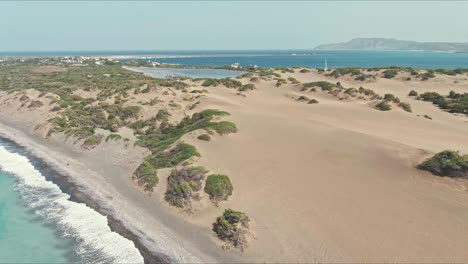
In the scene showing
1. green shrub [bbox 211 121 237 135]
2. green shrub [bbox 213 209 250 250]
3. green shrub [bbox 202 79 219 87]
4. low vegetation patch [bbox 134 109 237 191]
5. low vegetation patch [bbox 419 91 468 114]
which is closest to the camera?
green shrub [bbox 213 209 250 250]

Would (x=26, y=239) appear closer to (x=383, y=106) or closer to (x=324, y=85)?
(x=383, y=106)

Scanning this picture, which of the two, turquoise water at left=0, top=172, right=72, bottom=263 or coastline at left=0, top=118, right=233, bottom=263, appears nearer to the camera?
coastline at left=0, top=118, right=233, bottom=263

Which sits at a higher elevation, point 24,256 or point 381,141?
point 381,141

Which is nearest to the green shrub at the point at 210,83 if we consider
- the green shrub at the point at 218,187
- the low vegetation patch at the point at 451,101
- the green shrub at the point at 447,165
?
the low vegetation patch at the point at 451,101

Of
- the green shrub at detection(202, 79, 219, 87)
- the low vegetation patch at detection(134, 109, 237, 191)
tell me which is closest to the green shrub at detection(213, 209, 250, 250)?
the low vegetation patch at detection(134, 109, 237, 191)

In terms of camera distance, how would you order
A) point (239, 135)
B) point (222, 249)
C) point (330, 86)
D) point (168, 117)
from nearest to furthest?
1. point (222, 249)
2. point (239, 135)
3. point (168, 117)
4. point (330, 86)

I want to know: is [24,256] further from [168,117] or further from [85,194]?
[168,117]

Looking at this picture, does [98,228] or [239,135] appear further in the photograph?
[239,135]

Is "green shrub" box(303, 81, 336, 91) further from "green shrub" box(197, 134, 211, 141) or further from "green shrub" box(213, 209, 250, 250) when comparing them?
"green shrub" box(213, 209, 250, 250)

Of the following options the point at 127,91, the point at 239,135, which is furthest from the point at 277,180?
the point at 127,91
